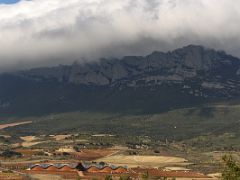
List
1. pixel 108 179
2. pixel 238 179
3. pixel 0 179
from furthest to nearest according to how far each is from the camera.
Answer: pixel 0 179 < pixel 108 179 < pixel 238 179

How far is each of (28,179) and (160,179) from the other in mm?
44615

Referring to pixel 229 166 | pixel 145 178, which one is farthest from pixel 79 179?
pixel 229 166

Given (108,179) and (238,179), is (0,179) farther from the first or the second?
(238,179)

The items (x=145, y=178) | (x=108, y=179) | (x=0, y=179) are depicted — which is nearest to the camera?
(x=145, y=178)

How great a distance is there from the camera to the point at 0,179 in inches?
7574

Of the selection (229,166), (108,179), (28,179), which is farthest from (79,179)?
(229,166)

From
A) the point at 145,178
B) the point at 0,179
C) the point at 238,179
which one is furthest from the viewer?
the point at 0,179

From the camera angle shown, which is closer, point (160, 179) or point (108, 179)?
point (108, 179)

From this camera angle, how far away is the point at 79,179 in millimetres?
198250

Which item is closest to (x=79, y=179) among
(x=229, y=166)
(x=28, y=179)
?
(x=28, y=179)

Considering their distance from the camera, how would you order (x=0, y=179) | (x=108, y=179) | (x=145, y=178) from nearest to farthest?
(x=145, y=178) < (x=108, y=179) < (x=0, y=179)

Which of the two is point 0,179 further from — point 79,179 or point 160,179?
point 160,179

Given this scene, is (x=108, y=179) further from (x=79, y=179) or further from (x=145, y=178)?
(x=79, y=179)

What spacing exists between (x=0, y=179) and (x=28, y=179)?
10.3m
